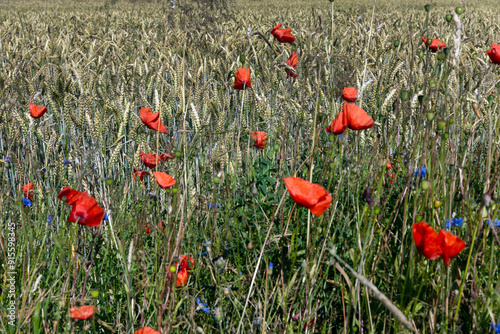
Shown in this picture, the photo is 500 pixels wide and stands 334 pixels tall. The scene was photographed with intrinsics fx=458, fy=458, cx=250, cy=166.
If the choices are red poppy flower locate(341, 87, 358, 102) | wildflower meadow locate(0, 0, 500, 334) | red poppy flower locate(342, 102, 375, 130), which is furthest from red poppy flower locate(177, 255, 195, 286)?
red poppy flower locate(341, 87, 358, 102)

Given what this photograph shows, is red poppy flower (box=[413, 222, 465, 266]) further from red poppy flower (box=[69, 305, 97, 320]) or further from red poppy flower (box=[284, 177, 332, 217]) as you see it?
red poppy flower (box=[69, 305, 97, 320])

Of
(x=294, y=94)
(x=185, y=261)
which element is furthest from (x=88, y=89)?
(x=185, y=261)

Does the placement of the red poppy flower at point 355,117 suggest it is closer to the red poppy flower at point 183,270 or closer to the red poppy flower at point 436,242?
the red poppy flower at point 436,242

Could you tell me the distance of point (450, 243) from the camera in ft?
2.72

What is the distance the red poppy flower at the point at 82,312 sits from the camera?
91cm

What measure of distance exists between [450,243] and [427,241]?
1.7 inches

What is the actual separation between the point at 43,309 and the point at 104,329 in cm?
21

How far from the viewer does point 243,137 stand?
6.61 feet

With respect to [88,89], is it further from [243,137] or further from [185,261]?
[185,261]

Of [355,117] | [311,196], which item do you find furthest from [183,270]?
[355,117]

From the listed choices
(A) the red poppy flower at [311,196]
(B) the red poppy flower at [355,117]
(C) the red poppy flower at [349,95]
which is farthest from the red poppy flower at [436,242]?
(C) the red poppy flower at [349,95]

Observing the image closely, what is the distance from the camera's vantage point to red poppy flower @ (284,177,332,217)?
93 centimetres

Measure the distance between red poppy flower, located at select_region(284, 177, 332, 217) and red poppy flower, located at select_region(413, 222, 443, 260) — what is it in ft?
0.58

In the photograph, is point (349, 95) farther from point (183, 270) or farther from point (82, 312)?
point (82, 312)
